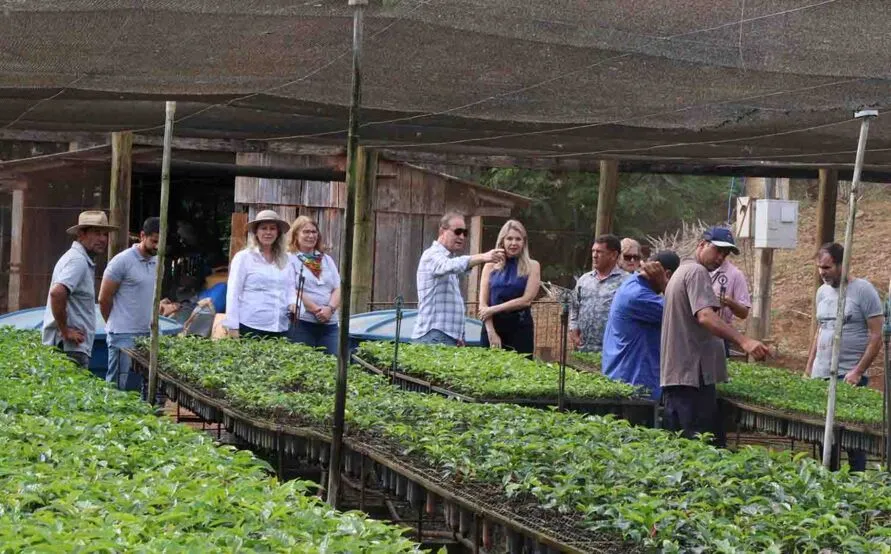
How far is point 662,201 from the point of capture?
90.8 feet

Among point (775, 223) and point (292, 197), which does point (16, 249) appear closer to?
point (292, 197)

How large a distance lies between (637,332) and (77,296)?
3.82m

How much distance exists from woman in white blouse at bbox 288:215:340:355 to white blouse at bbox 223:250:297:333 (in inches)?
5.5

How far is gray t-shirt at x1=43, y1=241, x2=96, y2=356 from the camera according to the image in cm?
916

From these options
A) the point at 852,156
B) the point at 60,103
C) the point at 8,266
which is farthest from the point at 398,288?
the point at 60,103

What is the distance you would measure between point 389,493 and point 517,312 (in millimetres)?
3790

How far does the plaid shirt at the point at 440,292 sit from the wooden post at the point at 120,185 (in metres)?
4.99

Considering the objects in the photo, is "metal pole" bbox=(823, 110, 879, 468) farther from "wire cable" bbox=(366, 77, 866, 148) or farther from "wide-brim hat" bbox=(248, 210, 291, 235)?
"wide-brim hat" bbox=(248, 210, 291, 235)

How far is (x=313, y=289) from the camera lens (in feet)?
35.4

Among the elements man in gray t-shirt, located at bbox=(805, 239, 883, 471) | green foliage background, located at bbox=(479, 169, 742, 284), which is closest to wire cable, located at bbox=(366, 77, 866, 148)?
man in gray t-shirt, located at bbox=(805, 239, 883, 471)

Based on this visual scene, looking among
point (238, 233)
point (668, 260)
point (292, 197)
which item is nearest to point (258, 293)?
point (668, 260)

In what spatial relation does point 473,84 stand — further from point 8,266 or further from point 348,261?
point 8,266

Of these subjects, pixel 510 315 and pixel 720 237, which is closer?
pixel 720 237

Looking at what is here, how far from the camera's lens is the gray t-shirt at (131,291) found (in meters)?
9.80
